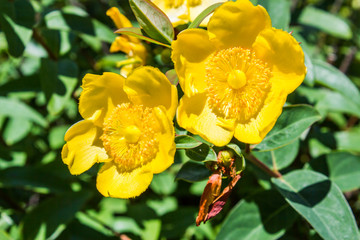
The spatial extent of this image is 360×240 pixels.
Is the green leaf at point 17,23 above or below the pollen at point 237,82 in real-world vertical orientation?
below

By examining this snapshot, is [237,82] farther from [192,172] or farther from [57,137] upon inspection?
[57,137]

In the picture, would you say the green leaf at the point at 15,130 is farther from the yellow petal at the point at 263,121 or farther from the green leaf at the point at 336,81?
the green leaf at the point at 336,81

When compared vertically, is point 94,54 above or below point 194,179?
below

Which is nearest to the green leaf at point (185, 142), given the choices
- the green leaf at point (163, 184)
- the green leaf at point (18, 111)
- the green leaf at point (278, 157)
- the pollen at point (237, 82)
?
the pollen at point (237, 82)

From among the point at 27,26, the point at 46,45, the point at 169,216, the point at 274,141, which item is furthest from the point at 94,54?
the point at 274,141

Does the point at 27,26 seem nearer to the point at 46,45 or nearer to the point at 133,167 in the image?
the point at 46,45

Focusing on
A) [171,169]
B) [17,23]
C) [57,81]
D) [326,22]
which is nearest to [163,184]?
[171,169]

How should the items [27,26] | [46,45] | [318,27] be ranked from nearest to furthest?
[27,26] < [46,45] < [318,27]

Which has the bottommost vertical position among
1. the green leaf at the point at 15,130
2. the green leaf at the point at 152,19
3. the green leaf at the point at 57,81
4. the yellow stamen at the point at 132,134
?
the green leaf at the point at 15,130
